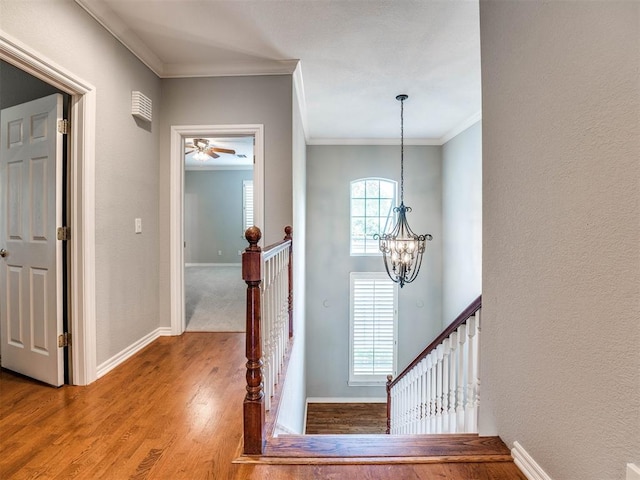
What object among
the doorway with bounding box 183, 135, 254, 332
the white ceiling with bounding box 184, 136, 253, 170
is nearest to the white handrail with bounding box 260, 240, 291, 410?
the white ceiling with bounding box 184, 136, 253, 170

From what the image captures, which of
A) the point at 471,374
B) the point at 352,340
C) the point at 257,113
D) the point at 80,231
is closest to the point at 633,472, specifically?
the point at 471,374

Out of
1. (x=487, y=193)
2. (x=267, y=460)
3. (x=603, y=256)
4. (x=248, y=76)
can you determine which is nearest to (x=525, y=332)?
(x=603, y=256)

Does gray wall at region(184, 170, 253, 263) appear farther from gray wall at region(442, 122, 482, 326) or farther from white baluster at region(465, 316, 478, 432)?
white baluster at region(465, 316, 478, 432)

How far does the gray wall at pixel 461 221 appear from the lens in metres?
4.20

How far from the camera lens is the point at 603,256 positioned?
36.7 inches

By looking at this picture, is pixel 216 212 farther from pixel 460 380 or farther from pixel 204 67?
pixel 460 380

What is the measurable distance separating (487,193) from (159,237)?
2.74m

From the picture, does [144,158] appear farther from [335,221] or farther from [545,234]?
[335,221]

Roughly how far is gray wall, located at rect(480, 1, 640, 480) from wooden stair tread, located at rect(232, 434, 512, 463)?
12cm

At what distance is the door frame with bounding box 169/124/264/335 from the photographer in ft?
9.47

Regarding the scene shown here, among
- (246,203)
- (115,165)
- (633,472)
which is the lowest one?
(633,472)

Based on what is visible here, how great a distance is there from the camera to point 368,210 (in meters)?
5.64

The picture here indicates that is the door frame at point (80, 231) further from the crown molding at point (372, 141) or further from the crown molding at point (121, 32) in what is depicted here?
the crown molding at point (372, 141)

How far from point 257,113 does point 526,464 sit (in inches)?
117
